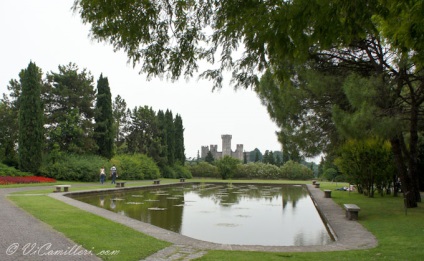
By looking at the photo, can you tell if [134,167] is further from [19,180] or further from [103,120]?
[19,180]

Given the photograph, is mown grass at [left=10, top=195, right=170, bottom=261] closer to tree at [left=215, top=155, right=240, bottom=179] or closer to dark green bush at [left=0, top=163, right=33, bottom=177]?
dark green bush at [left=0, top=163, right=33, bottom=177]

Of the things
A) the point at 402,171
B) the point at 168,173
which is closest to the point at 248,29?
the point at 402,171

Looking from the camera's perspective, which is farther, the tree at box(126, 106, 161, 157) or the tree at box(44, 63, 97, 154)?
the tree at box(126, 106, 161, 157)

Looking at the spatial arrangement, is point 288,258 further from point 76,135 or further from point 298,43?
point 76,135

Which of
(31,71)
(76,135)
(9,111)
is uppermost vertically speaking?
(31,71)

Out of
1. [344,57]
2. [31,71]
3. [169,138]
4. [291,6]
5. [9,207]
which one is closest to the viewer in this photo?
[291,6]

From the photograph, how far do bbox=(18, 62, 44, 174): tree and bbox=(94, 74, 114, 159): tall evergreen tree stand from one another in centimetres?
710

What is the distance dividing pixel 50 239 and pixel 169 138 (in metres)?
37.1

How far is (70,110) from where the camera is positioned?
106 feet

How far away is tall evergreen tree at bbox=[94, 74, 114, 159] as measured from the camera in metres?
33.1

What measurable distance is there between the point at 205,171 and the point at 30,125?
25.0 metres

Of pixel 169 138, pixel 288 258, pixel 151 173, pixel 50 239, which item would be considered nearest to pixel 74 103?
pixel 151 173

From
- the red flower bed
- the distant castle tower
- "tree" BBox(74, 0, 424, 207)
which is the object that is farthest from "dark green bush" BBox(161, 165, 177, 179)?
"tree" BBox(74, 0, 424, 207)

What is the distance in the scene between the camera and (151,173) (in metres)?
35.4
